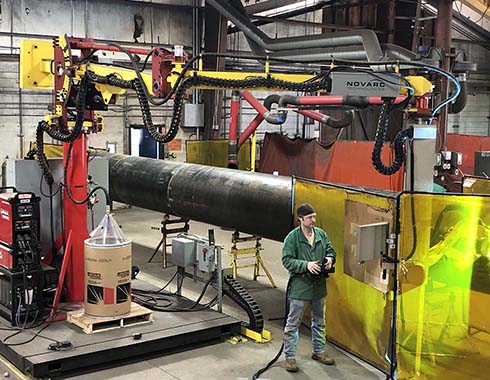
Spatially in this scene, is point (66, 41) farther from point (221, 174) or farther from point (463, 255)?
point (463, 255)

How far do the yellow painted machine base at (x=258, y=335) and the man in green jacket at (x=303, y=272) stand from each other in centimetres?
73

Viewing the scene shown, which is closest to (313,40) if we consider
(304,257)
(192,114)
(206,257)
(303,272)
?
(192,114)

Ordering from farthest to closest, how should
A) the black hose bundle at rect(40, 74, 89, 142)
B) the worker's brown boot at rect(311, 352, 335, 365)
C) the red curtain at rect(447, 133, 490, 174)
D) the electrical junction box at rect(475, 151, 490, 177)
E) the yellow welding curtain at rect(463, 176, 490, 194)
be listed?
the red curtain at rect(447, 133, 490, 174) → the electrical junction box at rect(475, 151, 490, 177) → the yellow welding curtain at rect(463, 176, 490, 194) → the black hose bundle at rect(40, 74, 89, 142) → the worker's brown boot at rect(311, 352, 335, 365)

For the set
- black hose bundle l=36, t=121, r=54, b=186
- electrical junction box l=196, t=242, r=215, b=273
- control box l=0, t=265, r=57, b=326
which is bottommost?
control box l=0, t=265, r=57, b=326

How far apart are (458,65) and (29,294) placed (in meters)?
9.86

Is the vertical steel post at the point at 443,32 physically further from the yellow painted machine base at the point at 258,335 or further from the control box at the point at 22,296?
the control box at the point at 22,296

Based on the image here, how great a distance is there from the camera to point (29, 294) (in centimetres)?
612

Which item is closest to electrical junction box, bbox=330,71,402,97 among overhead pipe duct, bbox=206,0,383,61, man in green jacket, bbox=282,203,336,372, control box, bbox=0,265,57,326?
man in green jacket, bbox=282,203,336,372

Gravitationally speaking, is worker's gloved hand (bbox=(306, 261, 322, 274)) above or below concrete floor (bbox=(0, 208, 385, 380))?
above

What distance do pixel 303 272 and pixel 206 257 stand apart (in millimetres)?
1437

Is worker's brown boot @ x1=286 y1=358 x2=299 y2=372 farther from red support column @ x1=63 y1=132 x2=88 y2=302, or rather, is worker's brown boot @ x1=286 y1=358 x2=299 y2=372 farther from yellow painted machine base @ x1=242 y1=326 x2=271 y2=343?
red support column @ x1=63 y1=132 x2=88 y2=302

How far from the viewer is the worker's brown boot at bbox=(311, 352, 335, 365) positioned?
230 inches

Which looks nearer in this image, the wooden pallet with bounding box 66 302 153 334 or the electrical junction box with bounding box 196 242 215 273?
the wooden pallet with bounding box 66 302 153 334

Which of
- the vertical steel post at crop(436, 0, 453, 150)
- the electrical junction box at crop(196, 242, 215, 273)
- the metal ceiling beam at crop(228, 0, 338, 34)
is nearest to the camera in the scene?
the electrical junction box at crop(196, 242, 215, 273)
